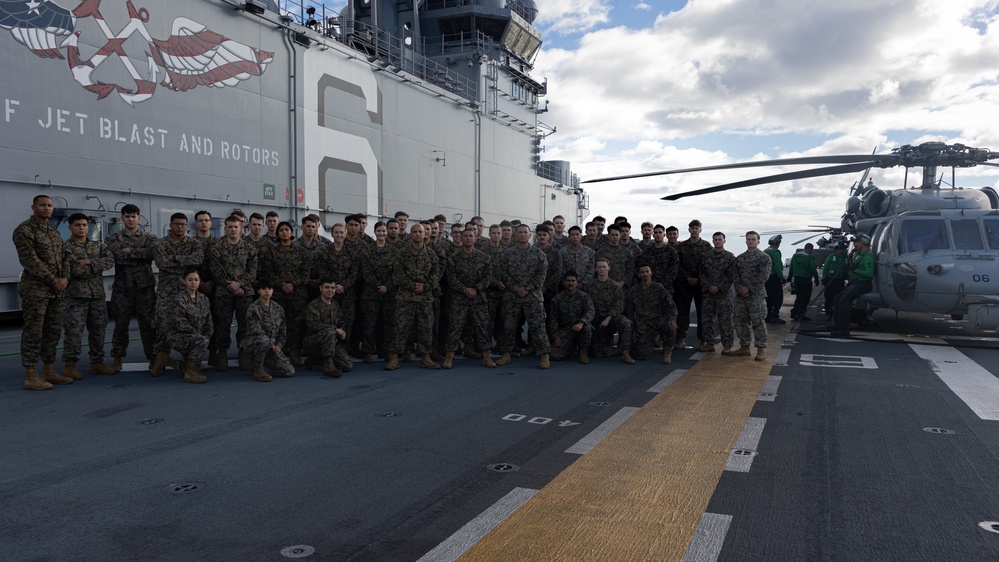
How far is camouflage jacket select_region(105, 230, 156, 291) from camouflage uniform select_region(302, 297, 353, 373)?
5.21 feet

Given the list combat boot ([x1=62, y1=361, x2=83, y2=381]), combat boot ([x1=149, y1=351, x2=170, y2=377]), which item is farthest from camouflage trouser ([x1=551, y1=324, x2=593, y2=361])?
combat boot ([x1=62, y1=361, x2=83, y2=381])

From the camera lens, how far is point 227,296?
21.9 feet

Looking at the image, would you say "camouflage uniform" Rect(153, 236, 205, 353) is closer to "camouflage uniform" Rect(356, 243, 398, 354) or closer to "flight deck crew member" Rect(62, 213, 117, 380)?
"flight deck crew member" Rect(62, 213, 117, 380)

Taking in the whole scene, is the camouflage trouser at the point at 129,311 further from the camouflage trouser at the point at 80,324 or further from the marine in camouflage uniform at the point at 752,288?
the marine in camouflage uniform at the point at 752,288

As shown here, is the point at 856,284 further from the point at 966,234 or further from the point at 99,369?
the point at 99,369

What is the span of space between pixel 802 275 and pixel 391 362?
7776mm

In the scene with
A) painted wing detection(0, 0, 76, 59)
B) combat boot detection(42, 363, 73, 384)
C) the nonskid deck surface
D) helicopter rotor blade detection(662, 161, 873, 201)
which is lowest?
the nonskid deck surface

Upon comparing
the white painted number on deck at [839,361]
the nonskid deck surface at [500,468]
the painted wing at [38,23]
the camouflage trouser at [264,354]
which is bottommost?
the nonskid deck surface at [500,468]

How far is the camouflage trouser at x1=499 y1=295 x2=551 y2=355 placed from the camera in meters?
7.41

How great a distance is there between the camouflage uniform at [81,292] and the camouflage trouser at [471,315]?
340 centimetres

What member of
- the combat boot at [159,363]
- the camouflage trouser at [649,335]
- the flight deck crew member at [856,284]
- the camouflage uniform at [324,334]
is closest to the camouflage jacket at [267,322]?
the camouflage uniform at [324,334]

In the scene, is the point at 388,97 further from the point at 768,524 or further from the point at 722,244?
the point at 768,524

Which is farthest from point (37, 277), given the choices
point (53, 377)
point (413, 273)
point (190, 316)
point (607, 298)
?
point (607, 298)

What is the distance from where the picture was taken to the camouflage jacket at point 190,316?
20.0ft
